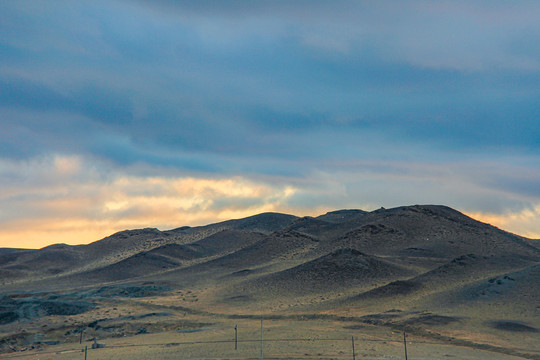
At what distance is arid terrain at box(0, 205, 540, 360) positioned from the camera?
44.6 m

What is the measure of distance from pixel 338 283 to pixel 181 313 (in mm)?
25457

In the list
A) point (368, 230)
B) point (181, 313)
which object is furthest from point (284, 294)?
point (368, 230)

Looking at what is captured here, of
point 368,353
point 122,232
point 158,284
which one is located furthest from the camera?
point 122,232

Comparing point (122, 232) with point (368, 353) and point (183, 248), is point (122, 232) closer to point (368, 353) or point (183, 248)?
point (183, 248)

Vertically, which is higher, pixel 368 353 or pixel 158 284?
pixel 158 284

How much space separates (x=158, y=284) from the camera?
98.4 metres

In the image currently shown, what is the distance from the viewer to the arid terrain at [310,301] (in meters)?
44.6

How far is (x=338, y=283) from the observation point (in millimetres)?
82062

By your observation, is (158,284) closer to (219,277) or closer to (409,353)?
(219,277)

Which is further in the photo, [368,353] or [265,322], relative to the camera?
[265,322]

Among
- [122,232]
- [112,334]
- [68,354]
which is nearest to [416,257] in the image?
[112,334]

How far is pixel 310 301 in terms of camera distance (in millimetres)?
72000

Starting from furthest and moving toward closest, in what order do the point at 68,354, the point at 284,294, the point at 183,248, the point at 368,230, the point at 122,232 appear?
the point at 122,232
the point at 183,248
the point at 368,230
the point at 284,294
the point at 68,354

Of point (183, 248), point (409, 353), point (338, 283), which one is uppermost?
point (183, 248)
